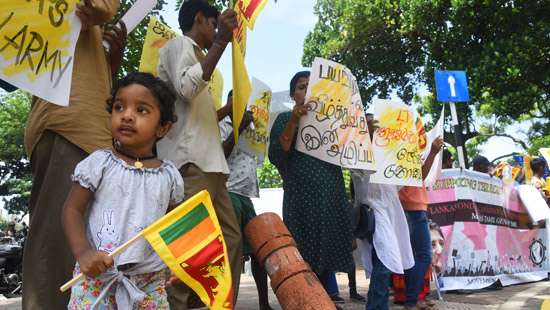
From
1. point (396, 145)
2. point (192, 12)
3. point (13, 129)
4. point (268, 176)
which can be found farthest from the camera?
point (13, 129)

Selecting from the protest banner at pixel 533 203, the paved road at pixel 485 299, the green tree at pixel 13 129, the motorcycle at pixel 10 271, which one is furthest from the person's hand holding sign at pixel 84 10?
the green tree at pixel 13 129

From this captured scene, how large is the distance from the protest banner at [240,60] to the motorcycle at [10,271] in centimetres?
739

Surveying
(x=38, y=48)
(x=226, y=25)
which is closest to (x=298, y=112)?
(x=226, y=25)

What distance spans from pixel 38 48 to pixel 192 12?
4.26 ft

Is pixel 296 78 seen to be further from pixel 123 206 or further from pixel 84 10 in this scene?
pixel 123 206

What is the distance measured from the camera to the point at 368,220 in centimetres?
447

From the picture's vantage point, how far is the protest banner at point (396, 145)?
4.74m

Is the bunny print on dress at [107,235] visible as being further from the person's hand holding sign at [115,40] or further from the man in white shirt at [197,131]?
the person's hand holding sign at [115,40]

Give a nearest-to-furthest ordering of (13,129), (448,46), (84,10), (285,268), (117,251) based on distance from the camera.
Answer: (117,251) → (84,10) → (285,268) → (448,46) → (13,129)

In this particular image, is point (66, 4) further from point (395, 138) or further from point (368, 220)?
point (395, 138)

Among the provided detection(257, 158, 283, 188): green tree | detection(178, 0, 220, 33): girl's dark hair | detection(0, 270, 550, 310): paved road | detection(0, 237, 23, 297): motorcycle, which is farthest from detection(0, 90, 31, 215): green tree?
detection(178, 0, 220, 33): girl's dark hair

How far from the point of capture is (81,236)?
6.43 feet

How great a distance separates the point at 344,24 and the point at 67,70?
57.5 feet

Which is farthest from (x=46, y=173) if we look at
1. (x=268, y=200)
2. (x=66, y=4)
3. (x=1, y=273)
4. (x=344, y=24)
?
(x=344, y=24)
